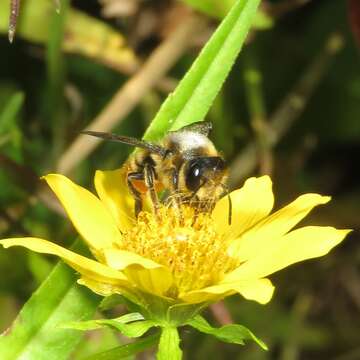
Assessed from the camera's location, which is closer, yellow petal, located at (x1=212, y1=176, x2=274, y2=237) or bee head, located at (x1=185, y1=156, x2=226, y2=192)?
bee head, located at (x1=185, y1=156, x2=226, y2=192)

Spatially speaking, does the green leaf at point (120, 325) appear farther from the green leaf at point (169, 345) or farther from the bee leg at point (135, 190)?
the bee leg at point (135, 190)

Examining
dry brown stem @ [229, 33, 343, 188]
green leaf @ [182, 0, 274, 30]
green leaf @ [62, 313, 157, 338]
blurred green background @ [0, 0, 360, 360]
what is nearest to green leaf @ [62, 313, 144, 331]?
green leaf @ [62, 313, 157, 338]

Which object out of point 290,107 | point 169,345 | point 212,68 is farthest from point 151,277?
point 290,107

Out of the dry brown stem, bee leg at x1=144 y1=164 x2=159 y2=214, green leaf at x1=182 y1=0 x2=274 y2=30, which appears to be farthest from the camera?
the dry brown stem

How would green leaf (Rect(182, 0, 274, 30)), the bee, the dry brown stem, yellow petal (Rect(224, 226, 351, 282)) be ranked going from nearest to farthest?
yellow petal (Rect(224, 226, 351, 282)) → the bee → green leaf (Rect(182, 0, 274, 30)) → the dry brown stem

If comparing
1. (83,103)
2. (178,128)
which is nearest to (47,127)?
(83,103)

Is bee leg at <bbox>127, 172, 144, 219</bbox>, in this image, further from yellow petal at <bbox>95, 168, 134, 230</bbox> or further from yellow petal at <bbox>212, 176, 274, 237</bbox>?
yellow petal at <bbox>212, 176, 274, 237</bbox>

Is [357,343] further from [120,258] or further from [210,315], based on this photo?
[120,258]
